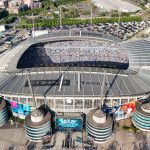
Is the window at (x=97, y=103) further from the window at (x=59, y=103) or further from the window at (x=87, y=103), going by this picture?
the window at (x=59, y=103)

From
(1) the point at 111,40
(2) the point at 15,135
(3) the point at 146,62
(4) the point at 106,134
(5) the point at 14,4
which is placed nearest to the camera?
(4) the point at 106,134

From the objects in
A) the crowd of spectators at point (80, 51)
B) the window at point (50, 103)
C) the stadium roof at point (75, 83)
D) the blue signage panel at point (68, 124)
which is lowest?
the blue signage panel at point (68, 124)

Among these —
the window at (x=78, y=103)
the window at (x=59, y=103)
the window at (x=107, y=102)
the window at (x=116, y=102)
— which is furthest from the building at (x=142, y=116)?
the window at (x=59, y=103)

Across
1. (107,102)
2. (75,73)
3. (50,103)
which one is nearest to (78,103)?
(50,103)

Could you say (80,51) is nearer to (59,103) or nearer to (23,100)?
(59,103)

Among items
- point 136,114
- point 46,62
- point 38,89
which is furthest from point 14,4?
point 136,114

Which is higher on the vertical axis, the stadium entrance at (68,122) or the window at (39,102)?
the window at (39,102)

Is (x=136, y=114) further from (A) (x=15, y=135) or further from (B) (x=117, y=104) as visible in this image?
(A) (x=15, y=135)

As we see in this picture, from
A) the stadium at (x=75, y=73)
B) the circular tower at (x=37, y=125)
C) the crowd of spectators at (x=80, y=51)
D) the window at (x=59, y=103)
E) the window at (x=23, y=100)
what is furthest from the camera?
the crowd of spectators at (x=80, y=51)

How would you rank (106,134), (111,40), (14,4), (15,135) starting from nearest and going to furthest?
(106,134)
(15,135)
(111,40)
(14,4)
